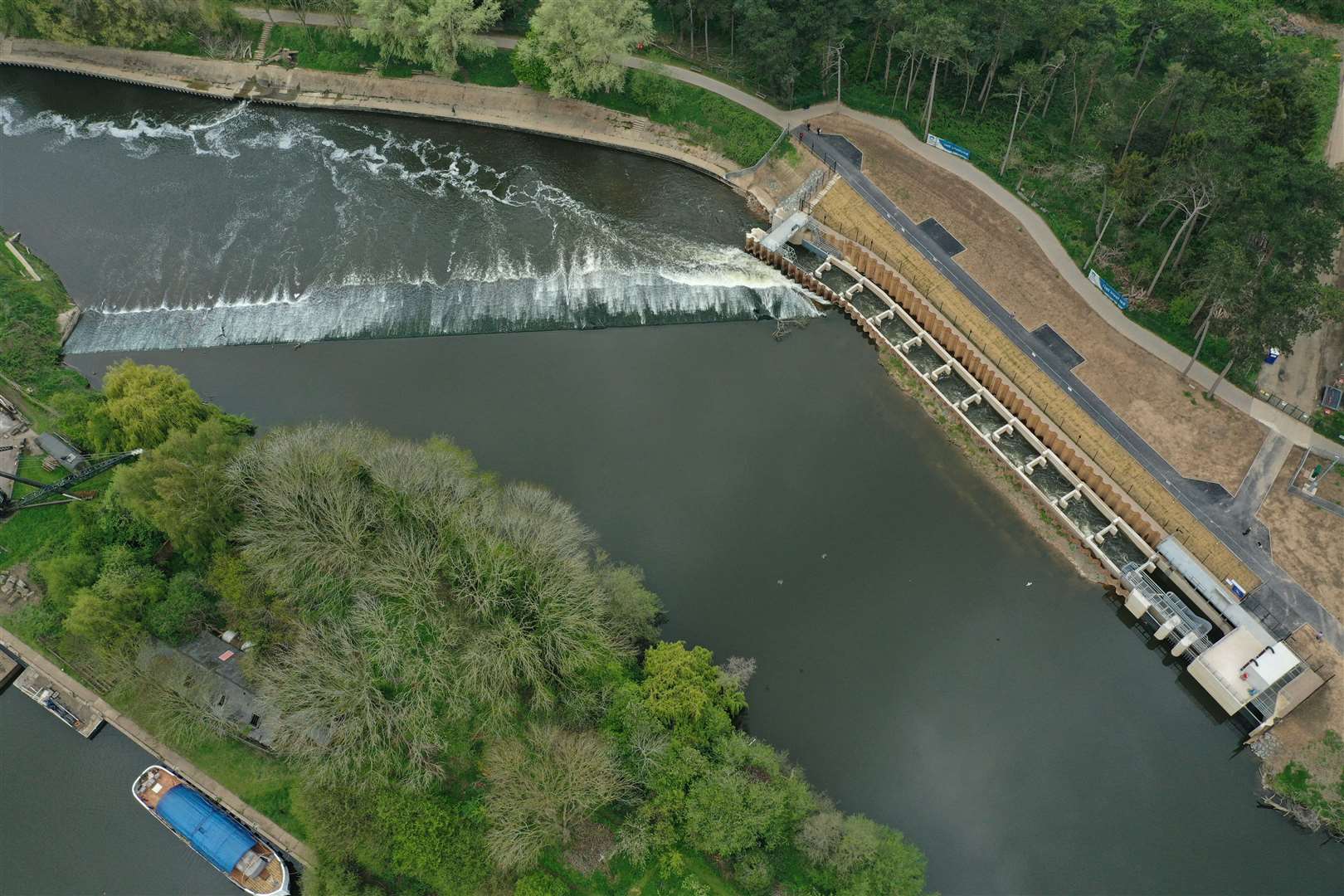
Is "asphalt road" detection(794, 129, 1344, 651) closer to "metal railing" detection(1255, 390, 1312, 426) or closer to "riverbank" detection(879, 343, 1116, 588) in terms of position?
"riverbank" detection(879, 343, 1116, 588)

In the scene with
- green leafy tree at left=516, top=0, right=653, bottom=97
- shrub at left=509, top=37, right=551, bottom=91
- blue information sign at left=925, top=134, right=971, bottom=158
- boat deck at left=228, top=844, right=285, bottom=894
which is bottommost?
boat deck at left=228, top=844, right=285, bottom=894

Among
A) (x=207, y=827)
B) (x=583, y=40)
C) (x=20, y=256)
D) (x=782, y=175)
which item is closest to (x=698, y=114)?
(x=782, y=175)

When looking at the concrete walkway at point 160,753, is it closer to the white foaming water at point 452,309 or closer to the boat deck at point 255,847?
the boat deck at point 255,847

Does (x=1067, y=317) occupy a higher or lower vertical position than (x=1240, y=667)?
higher

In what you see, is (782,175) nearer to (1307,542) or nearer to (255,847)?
(1307,542)

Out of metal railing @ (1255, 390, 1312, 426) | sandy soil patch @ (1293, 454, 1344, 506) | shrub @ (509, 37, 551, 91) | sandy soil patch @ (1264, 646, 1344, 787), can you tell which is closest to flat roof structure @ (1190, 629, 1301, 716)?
sandy soil patch @ (1264, 646, 1344, 787)

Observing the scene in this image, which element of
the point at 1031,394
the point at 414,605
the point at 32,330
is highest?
the point at 1031,394
